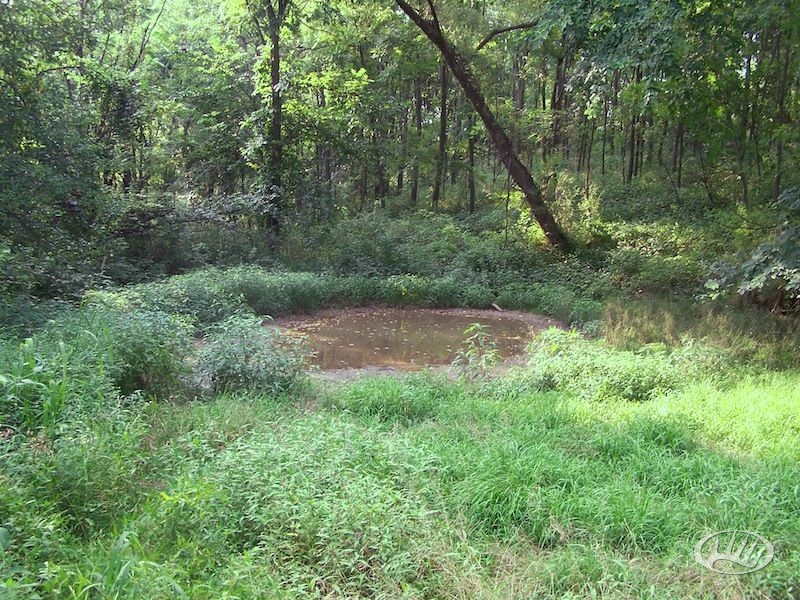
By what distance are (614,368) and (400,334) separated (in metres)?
5.04

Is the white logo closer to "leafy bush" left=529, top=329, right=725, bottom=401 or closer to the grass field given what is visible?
the grass field

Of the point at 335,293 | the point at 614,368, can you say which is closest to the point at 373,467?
the point at 614,368

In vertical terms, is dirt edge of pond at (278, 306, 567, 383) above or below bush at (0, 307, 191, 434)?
below

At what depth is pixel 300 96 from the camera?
16.4 meters

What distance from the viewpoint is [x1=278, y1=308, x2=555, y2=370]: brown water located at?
368 inches

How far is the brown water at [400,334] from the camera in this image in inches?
368

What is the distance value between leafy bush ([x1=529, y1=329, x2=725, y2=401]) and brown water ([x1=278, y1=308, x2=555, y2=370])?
210 centimetres

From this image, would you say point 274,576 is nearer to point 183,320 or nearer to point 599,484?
point 599,484

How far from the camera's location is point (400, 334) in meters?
10.9

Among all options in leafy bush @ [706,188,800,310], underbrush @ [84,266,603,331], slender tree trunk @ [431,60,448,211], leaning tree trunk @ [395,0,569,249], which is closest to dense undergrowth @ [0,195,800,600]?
leafy bush @ [706,188,800,310]

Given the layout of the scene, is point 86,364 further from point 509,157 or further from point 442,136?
point 442,136

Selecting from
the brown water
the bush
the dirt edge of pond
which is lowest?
the brown water

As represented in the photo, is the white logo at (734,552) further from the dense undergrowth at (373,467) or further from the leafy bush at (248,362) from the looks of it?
the leafy bush at (248,362)

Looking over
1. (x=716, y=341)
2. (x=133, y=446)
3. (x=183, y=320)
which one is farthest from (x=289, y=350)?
(x=716, y=341)
